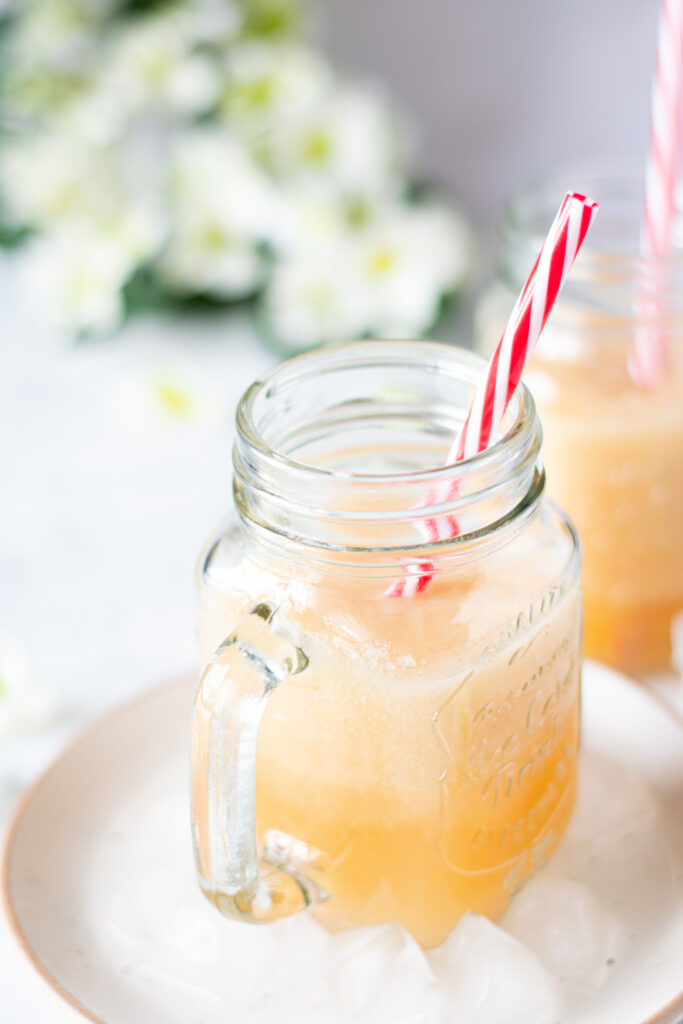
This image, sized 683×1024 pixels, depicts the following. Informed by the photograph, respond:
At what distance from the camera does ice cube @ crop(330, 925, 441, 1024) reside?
680mm

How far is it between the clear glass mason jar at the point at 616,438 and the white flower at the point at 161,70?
2.13 ft

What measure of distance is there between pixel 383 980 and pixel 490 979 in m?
0.06

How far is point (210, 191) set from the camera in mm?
1514

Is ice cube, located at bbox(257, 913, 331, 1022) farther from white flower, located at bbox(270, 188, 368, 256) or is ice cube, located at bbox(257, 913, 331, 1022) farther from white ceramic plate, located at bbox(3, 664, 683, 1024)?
white flower, located at bbox(270, 188, 368, 256)

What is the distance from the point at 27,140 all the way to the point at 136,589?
68 centimetres

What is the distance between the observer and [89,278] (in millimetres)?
1478

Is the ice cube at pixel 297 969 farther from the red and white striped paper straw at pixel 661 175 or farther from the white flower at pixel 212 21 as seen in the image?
the white flower at pixel 212 21

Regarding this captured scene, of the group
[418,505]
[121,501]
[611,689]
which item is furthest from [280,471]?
[121,501]

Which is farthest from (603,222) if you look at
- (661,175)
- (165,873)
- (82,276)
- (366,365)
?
(165,873)

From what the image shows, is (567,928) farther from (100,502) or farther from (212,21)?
(212,21)

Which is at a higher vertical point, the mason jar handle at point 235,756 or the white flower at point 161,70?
the white flower at point 161,70

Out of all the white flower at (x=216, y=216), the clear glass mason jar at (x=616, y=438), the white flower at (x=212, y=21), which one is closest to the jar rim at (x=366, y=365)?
the clear glass mason jar at (x=616, y=438)

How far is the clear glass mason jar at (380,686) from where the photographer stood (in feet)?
2.13

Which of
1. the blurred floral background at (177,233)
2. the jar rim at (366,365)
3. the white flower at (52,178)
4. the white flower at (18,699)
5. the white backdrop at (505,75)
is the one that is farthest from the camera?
the white backdrop at (505,75)
